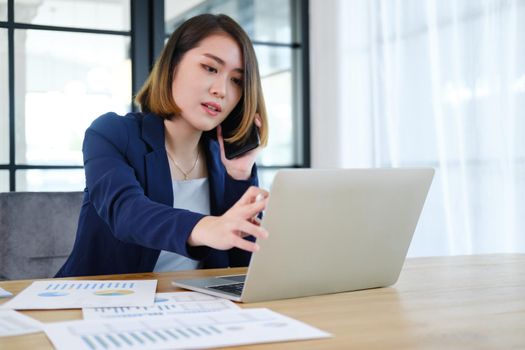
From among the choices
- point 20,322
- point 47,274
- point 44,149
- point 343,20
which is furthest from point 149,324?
point 343,20

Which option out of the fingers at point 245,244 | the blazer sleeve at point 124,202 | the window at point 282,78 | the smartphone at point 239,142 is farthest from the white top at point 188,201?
the window at point 282,78

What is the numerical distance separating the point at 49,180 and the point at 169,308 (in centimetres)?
325

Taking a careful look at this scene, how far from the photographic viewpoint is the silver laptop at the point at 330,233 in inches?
38.9

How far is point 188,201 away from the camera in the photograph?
177 centimetres

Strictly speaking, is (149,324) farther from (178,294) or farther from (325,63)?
(325,63)

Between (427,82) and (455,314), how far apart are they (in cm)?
275

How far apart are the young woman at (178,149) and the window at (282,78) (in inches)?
109

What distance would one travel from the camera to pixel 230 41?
1713 mm

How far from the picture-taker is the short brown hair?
1727mm

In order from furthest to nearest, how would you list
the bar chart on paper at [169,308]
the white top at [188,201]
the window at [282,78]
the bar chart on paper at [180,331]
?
the window at [282,78]
the white top at [188,201]
the bar chart on paper at [169,308]
the bar chart on paper at [180,331]

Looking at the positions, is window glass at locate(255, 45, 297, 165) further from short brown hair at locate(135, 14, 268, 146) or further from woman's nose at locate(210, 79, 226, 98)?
woman's nose at locate(210, 79, 226, 98)

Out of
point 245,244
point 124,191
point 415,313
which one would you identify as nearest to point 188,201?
point 124,191

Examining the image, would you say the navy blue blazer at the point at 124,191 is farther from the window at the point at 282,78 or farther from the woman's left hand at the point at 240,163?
the window at the point at 282,78

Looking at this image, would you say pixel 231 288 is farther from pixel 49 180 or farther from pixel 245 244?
pixel 49 180
